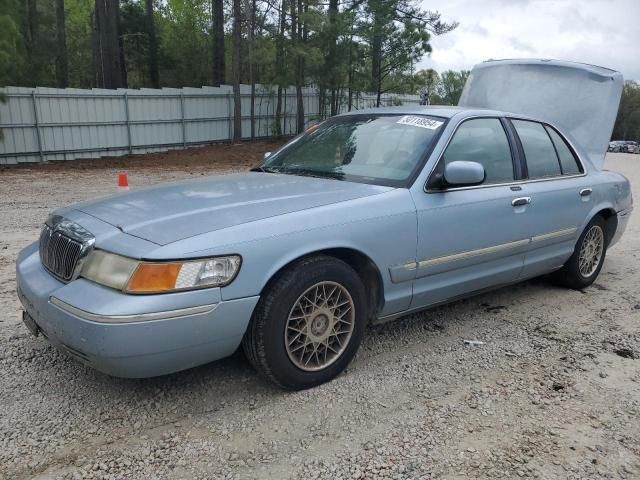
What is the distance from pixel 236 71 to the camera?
20469 mm

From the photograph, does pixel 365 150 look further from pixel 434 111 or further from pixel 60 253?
pixel 60 253

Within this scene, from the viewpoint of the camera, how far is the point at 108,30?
2141 centimetres

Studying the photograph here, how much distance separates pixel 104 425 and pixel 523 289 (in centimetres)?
387

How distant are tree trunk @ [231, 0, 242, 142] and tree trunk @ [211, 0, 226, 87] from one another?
475 cm

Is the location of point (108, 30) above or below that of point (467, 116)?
above

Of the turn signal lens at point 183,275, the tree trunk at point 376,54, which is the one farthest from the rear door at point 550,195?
the tree trunk at point 376,54

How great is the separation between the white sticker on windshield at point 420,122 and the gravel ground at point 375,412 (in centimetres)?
149

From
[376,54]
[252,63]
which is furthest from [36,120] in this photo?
[376,54]

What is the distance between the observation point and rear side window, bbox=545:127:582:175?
16.1 ft

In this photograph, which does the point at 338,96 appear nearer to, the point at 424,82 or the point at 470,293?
the point at 424,82

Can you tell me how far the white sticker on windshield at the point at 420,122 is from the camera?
404 cm

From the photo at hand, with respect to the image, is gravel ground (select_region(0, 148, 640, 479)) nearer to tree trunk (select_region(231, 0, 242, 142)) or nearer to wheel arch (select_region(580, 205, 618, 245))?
wheel arch (select_region(580, 205, 618, 245))

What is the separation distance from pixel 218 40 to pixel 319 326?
25.2 m

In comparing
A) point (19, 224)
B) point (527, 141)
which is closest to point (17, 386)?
point (527, 141)
